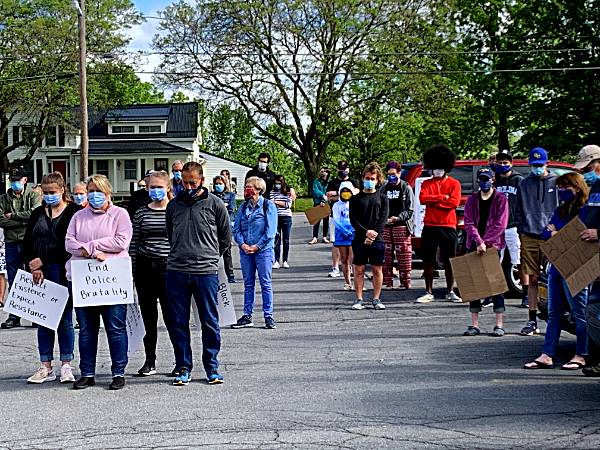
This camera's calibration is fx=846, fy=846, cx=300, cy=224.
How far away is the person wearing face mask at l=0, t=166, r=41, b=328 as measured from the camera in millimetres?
11711

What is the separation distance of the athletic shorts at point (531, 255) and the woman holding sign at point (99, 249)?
4.81 metres

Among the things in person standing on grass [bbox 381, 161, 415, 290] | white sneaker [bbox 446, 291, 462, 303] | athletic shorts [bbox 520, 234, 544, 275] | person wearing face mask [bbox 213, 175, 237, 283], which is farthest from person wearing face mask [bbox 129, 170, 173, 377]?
person wearing face mask [bbox 213, 175, 237, 283]

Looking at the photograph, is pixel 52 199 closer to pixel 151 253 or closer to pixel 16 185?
pixel 151 253

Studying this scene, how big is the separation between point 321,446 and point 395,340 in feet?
14.0

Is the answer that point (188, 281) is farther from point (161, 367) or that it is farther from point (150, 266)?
point (161, 367)

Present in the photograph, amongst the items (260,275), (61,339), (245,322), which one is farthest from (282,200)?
(61,339)

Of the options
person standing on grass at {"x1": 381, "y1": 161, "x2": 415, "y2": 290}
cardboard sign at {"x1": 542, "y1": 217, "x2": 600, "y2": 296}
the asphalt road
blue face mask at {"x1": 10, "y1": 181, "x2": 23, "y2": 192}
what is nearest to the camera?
the asphalt road

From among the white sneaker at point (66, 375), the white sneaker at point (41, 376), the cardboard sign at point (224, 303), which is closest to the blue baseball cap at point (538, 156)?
the cardboard sign at point (224, 303)

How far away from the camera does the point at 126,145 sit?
63.2 metres

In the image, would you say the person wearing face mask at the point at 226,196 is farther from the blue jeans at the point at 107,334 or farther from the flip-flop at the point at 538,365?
the flip-flop at the point at 538,365

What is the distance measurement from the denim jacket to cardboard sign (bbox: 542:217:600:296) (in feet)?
13.0

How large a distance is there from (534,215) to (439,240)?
2339 mm

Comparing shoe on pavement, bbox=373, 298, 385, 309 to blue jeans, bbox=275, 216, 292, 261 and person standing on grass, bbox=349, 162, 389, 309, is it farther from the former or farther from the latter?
blue jeans, bbox=275, 216, 292, 261

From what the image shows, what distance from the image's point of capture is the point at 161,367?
865 cm
